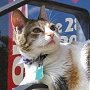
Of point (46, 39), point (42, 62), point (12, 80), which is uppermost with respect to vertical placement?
point (46, 39)

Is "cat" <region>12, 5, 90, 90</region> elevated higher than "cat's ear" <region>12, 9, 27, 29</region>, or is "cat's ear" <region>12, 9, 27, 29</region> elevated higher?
"cat's ear" <region>12, 9, 27, 29</region>

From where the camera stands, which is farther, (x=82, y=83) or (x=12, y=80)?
(x=12, y=80)

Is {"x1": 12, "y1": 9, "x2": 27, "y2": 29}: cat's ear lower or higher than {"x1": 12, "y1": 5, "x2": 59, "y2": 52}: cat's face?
higher

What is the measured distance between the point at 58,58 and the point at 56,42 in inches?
3.3

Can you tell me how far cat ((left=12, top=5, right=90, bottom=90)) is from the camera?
5.20ft

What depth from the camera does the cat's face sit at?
158cm

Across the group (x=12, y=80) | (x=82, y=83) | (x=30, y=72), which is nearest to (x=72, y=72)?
(x=82, y=83)

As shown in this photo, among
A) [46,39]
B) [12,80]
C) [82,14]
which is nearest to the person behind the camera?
[46,39]

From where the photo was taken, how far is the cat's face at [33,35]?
1584 millimetres

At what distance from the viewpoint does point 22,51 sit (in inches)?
64.3

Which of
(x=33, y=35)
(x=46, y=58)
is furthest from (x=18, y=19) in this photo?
(x=46, y=58)

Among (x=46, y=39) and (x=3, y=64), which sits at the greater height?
(x=46, y=39)

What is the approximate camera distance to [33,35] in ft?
5.30

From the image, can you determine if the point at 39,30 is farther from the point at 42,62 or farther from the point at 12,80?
the point at 12,80
